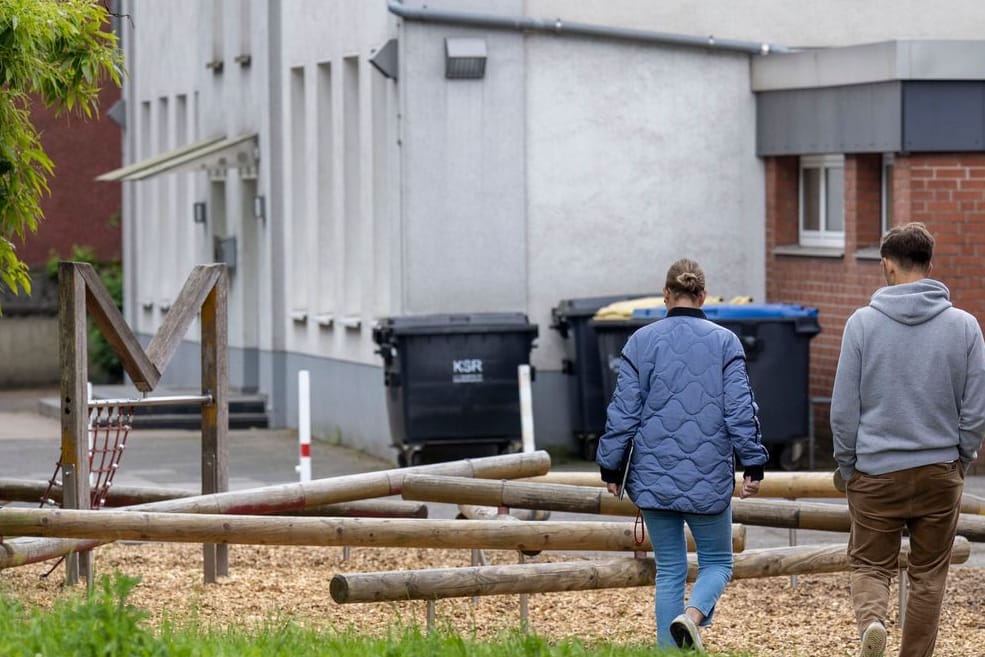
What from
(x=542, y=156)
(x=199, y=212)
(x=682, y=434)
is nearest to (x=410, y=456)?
(x=542, y=156)

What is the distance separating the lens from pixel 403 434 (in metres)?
17.2

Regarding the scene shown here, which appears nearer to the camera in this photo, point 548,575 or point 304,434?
point 548,575

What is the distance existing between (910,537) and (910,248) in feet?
3.64

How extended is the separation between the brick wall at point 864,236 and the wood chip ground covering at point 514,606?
5.52 m

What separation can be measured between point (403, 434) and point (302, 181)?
21.7 ft

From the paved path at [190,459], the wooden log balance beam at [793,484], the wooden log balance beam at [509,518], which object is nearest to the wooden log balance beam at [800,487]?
the wooden log balance beam at [793,484]

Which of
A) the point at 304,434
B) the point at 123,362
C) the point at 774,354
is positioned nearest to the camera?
the point at 123,362

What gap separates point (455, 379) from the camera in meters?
17.2

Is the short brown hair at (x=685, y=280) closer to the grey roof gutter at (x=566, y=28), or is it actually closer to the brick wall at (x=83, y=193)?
the grey roof gutter at (x=566, y=28)

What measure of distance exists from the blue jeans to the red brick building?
9.00m

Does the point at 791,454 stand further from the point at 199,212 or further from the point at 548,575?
the point at 199,212

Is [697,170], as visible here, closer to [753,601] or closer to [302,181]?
[302,181]

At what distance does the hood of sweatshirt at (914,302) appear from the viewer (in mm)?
7582

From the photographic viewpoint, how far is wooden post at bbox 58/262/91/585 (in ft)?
31.8
